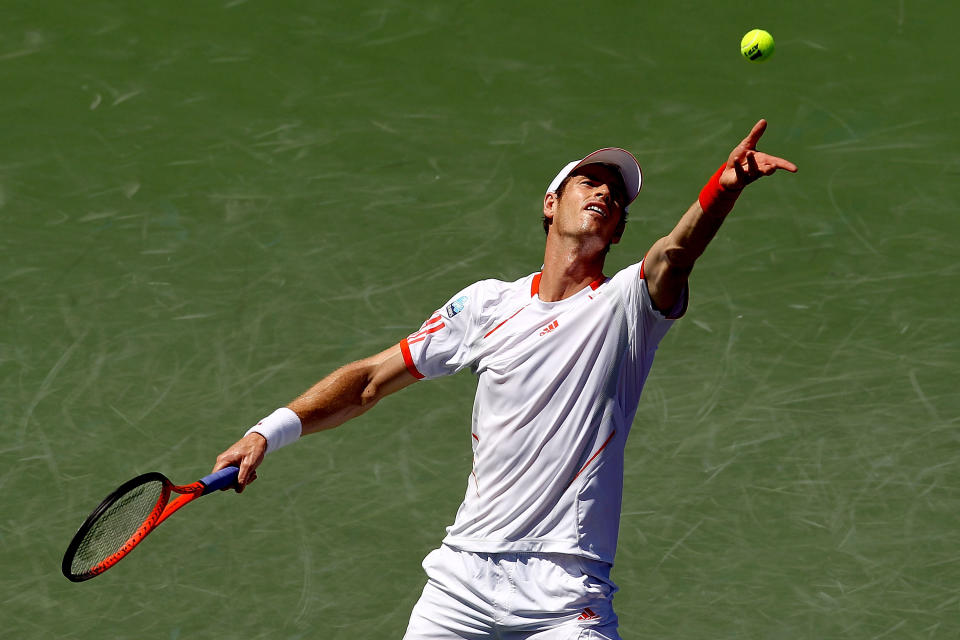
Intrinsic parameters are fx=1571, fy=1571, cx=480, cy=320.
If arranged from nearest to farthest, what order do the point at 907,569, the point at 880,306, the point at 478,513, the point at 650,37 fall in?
the point at 478,513, the point at 907,569, the point at 880,306, the point at 650,37

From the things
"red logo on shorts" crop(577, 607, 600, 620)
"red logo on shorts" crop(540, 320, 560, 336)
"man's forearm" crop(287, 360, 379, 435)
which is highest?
"red logo on shorts" crop(540, 320, 560, 336)

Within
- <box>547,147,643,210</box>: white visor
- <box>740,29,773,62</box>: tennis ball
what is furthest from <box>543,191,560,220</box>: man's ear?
<box>740,29,773,62</box>: tennis ball

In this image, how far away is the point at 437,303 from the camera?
7.42 metres

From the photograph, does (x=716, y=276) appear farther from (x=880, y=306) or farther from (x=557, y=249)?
(x=557, y=249)

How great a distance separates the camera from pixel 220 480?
16.7 feet

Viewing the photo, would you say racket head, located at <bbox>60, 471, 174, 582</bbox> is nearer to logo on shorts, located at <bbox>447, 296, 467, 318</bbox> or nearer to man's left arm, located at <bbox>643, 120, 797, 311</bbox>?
logo on shorts, located at <bbox>447, 296, 467, 318</bbox>

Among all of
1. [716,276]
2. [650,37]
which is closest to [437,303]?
[716,276]

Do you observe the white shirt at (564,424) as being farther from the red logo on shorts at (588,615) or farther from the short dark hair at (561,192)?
the short dark hair at (561,192)

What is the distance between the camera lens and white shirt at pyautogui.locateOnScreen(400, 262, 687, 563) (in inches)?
193

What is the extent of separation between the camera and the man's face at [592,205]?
17.2ft

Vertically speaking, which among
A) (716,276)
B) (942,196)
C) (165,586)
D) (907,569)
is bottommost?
(165,586)

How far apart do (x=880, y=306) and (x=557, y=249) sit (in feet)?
8.52

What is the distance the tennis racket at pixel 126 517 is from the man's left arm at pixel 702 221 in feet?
5.03

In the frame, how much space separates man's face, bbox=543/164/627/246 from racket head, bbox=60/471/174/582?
62.3 inches
